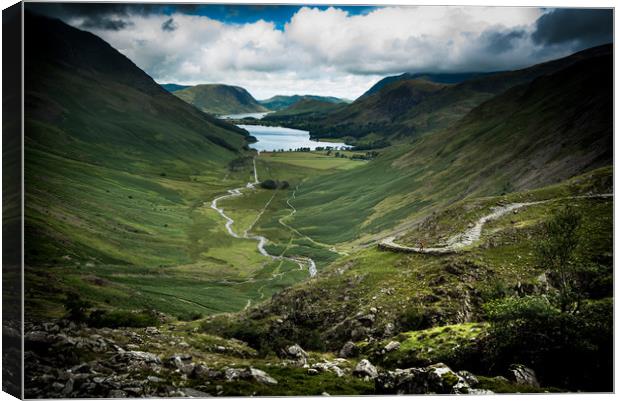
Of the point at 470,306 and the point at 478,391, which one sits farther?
the point at 470,306

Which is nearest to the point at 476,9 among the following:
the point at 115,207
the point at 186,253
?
the point at 186,253

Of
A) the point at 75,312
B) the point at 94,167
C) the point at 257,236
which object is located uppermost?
the point at 94,167

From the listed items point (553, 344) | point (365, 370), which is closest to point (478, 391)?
point (553, 344)

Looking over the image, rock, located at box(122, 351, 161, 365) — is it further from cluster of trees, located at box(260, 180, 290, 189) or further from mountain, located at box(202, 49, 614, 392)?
cluster of trees, located at box(260, 180, 290, 189)

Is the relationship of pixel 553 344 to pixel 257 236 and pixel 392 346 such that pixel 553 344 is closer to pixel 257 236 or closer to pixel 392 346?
pixel 392 346

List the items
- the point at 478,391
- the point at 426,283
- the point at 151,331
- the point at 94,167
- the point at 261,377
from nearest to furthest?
the point at 478,391 → the point at 261,377 → the point at 151,331 → the point at 426,283 → the point at 94,167

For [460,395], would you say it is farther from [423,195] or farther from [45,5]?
[423,195]

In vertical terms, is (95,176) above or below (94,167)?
below
